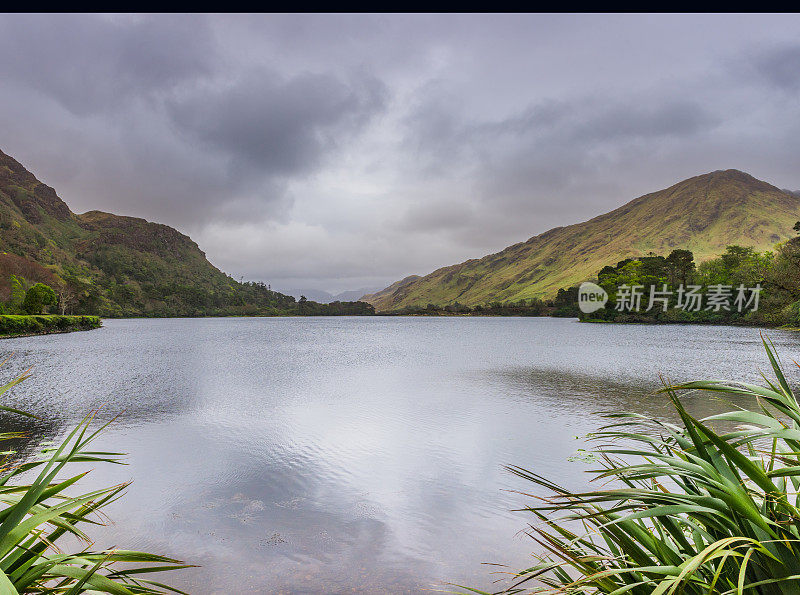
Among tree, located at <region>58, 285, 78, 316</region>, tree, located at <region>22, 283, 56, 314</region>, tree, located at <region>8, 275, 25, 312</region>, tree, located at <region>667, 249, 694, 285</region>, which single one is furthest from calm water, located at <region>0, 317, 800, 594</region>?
tree, located at <region>667, 249, 694, 285</region>

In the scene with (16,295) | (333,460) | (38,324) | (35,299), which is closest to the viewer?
(333,460)

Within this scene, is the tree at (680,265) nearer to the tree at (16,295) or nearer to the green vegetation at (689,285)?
the green vegetation at (689,285)

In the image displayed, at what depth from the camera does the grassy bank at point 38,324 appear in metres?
48.9

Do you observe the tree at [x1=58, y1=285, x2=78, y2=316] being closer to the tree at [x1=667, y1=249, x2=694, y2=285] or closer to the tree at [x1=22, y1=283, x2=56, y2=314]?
the tree at [x1=22, y1=283, x2=56, y2=314]

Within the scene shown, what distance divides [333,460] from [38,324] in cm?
6560

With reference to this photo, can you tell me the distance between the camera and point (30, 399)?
1603 centimetres

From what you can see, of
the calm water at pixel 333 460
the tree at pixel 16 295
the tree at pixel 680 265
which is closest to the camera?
the calm water at pixel 333 460

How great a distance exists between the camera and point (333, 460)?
10.4 meters

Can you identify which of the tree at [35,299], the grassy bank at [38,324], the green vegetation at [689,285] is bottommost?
the grassy bank at [38,324]

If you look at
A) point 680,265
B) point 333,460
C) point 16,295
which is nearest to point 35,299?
point 16,295

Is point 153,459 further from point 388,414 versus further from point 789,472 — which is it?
point 789,472

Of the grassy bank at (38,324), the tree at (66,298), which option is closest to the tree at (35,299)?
the grassy bank at (38,324)

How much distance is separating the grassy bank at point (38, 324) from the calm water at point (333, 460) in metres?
34.8

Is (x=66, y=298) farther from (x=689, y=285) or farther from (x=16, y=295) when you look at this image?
(x=689, y=285)
